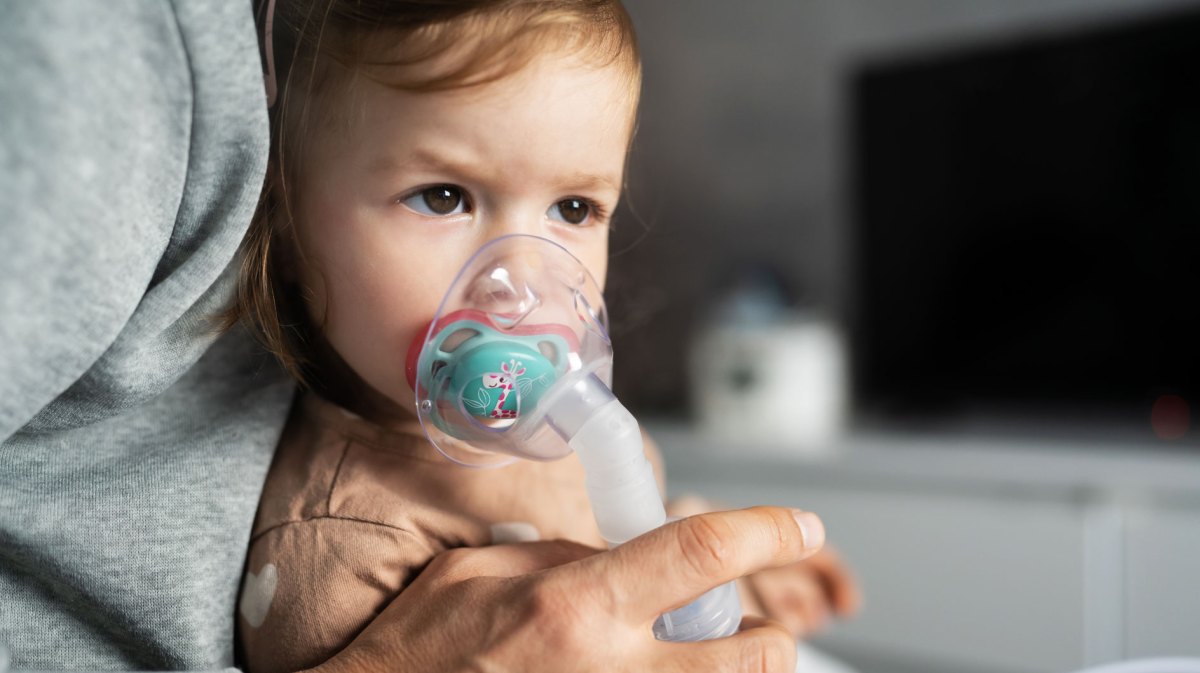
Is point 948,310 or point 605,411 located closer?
point 605,411

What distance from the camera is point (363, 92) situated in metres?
0.60

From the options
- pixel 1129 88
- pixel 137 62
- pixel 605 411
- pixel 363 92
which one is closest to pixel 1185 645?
pixel 1129 88

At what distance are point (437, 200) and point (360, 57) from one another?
0.10 meters

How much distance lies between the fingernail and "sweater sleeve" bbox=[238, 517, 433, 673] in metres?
0.23

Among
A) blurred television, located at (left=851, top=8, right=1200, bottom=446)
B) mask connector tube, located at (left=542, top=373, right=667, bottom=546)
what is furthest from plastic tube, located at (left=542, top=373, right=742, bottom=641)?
blurred television, located at (left=851, top=8, right=1200, bottom=446)

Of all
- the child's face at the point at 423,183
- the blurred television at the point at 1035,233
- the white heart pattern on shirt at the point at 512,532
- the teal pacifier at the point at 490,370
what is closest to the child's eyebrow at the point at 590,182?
the child's face at the point at 423,183

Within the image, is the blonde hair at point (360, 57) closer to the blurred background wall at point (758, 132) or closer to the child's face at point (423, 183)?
the child's face at point (423, 183)

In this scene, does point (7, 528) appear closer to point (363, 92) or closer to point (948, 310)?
point (363, 92)

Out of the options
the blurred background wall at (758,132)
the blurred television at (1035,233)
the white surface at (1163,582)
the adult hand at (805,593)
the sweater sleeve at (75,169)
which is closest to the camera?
the sweater sleeve at (75,169)

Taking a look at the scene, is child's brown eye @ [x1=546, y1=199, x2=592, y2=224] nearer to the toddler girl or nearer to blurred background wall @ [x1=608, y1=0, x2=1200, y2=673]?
the toddler girl

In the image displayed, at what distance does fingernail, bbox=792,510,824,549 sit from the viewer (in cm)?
56

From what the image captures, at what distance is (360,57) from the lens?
60 cm

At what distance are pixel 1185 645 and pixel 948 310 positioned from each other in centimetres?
88

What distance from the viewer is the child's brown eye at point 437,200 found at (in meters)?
0.61
